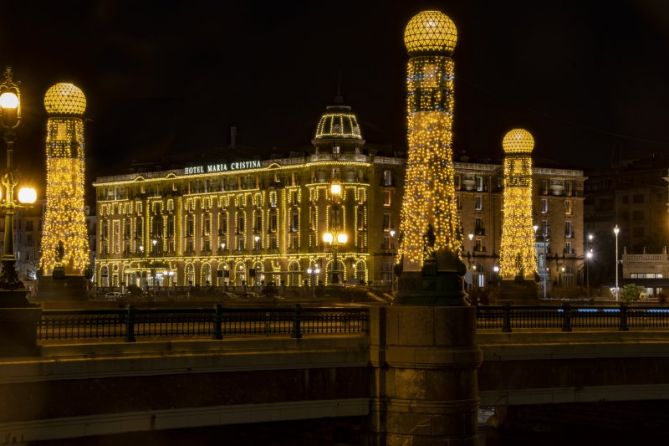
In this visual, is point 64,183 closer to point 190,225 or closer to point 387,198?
point 387,198

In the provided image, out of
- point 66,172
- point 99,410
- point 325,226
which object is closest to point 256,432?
point 99,410

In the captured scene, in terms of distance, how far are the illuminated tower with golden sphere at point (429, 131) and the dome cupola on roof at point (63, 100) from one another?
2306cm

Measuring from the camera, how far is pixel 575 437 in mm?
51125

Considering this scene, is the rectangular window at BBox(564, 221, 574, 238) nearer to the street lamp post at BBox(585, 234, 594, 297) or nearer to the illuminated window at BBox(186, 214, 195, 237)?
the street lamp post at BBox(585, 234, 594, 297)

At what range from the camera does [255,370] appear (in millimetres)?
32781

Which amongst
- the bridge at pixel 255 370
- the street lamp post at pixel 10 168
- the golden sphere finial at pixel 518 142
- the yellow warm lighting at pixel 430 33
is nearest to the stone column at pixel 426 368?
the bridge at pixel 255 370

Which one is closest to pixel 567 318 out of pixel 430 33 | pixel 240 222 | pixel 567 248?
pixel 430 33

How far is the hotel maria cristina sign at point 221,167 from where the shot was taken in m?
165

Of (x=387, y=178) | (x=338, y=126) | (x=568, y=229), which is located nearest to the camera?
(x=338, y=126)

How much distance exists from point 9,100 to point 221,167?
455 ft

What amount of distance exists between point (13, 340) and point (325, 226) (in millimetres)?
122560

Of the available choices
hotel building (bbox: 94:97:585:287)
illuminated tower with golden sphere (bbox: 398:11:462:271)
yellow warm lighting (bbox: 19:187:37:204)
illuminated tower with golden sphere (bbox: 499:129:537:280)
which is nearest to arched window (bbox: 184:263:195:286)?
hotel building (bbox: 94:97:585:287)

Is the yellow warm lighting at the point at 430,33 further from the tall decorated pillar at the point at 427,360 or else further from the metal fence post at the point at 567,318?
the metal fence post at the point at 567,318

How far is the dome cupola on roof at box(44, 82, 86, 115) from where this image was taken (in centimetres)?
5897
